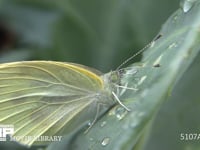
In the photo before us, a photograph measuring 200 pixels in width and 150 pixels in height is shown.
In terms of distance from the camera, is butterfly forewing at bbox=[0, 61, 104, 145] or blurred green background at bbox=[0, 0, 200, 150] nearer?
butterfly forewing at bbox=[0, 61, 104, 145]

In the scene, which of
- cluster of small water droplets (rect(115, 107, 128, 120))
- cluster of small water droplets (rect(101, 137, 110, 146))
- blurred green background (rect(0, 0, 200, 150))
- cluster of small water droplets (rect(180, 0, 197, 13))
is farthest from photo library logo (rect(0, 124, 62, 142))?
blurred green background (rect(0, 0, 200, 150))

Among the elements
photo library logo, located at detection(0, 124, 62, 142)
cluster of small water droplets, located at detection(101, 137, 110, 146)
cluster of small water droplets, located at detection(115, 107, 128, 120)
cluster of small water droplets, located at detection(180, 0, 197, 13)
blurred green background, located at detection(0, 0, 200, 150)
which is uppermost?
blurred green background, located at detection(0, 0, 200, 150)

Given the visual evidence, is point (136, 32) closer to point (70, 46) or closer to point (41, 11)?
point (70, 46)

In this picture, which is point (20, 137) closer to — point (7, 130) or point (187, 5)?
point (7, 130)

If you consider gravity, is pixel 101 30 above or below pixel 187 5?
above

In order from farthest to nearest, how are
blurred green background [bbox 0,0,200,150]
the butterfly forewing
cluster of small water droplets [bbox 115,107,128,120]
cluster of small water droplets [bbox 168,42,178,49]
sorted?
blurred green background [bbox 0,0,200,150], the butterfly forewing, cluster of small water droplets [bbox 115,107,128,120], cluster of small water droplets [bbox 168,42,178,49]

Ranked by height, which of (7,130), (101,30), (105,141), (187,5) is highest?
(101,30)

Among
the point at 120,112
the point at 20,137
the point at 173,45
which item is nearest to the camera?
the point at 173,45

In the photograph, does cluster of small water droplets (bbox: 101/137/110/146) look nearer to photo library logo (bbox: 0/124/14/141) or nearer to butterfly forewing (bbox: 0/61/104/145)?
butterfly forewing (bbox: 0/61/104/145)

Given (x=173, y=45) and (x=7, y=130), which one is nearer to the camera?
(x=173, y=45)

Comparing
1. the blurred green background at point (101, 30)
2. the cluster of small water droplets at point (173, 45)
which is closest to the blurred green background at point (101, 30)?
the blurred green background at point (101, 30)

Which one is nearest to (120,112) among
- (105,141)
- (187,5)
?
(105,141)

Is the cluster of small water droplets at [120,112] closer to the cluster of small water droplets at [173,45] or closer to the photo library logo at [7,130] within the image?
the cluster of small water droplets at [173,45]
